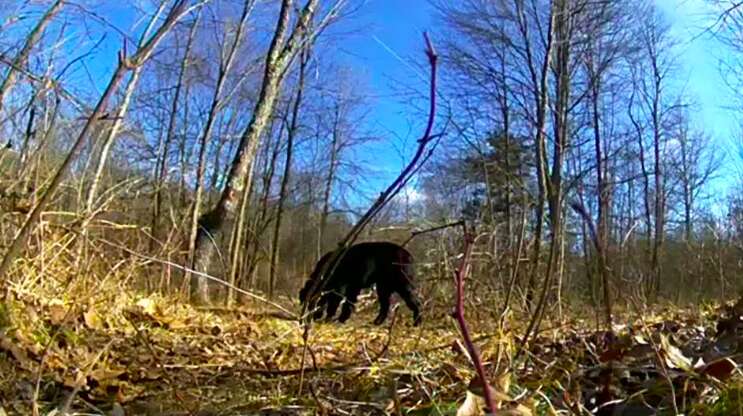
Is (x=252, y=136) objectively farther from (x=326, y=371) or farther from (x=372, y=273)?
(x=326, y=371)

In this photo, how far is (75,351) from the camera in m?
3.27

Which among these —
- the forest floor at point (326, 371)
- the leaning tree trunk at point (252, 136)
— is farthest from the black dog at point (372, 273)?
the forest floor at point (326, 371)

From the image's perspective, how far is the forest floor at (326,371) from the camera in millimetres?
1541

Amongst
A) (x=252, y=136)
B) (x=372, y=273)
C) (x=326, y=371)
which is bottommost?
(x=326, y=371)

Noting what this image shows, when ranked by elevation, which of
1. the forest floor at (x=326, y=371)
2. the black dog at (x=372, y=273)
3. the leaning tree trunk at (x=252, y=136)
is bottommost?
the forest floor at (x=326, y=371)

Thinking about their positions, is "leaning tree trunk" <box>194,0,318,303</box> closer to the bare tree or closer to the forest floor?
the bare tree

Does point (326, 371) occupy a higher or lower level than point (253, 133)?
lower

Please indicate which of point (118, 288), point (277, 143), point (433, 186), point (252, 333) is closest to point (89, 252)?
point (118, 288)

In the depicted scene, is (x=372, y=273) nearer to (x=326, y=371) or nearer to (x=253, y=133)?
(x=253, y=133)

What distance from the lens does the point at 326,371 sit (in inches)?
96.5

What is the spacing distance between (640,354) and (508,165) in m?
21.4

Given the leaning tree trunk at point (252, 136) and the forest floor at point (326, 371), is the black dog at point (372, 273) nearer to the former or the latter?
the leaning tree trunk at point (252, 136)

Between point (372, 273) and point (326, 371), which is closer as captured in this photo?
point (326, 371)

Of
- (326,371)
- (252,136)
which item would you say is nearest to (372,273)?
(252,136)
